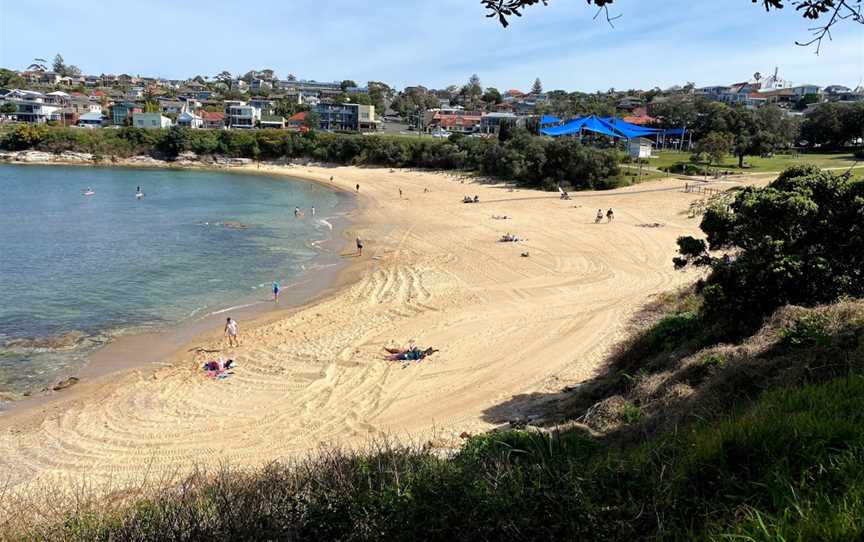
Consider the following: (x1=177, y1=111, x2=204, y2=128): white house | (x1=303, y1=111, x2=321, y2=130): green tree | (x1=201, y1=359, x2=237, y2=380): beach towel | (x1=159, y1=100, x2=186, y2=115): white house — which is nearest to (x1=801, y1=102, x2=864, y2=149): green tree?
(x1=201, y1=359, x2=237, y2=380): beach towel

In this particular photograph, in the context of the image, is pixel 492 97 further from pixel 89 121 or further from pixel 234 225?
pixel 234 225

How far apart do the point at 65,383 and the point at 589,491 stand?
15.6 m

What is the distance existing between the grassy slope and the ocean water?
13517 millimetres

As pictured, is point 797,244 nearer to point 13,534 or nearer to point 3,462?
point 13,534

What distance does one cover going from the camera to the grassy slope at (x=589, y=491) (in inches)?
144

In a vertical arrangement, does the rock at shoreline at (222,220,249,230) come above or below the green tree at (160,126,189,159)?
below

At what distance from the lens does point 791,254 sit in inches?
415

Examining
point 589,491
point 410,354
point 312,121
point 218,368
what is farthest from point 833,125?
point 312,121

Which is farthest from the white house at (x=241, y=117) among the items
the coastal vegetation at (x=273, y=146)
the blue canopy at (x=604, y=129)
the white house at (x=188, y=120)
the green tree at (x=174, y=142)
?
the blue canopy at (x=604, y=129)

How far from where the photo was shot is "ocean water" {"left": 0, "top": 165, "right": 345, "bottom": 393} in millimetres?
18875

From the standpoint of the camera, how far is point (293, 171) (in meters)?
74.9

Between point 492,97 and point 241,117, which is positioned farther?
point 492,97

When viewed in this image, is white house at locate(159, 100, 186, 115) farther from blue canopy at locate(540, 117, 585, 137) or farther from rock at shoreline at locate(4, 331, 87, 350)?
rock at shoreline at locate(4, 331, 87, 350)

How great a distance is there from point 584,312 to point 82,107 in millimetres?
127210
